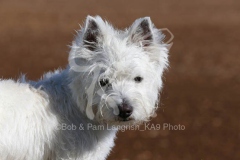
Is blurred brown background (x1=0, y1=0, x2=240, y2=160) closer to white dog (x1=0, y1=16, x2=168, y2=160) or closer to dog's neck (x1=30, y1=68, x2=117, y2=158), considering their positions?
white dog (x1=0, y1=16, x2=168, y2=160)

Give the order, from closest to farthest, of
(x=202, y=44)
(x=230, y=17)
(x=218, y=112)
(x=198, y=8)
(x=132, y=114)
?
(x=132, y=114) < (x=218, y=112) < (x=202, y=44) < (x=230, y=17) < (x=198, y=8)

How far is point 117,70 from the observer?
532 cm

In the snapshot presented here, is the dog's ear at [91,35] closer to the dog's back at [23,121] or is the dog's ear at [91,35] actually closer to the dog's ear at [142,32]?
the dog's ear at [142,32]

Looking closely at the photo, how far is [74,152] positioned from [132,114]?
0.66 m

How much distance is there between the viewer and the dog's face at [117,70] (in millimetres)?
5258

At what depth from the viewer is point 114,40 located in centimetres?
551

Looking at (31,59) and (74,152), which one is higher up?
(31,59)

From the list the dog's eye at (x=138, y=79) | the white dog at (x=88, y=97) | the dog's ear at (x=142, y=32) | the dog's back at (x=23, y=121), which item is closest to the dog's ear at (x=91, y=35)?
the white dog at (x=88, y=97)

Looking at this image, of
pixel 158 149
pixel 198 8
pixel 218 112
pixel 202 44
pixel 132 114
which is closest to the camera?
pixel 132 114

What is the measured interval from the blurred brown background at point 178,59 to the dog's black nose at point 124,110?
6.74 feet

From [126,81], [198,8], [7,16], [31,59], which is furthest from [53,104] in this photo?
[198,8]

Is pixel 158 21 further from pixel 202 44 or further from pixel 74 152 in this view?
pixel 74 152

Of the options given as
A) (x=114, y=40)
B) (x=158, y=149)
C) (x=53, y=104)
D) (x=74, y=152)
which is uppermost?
(x=114, y=40)

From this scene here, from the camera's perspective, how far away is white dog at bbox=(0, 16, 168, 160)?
517 cm
